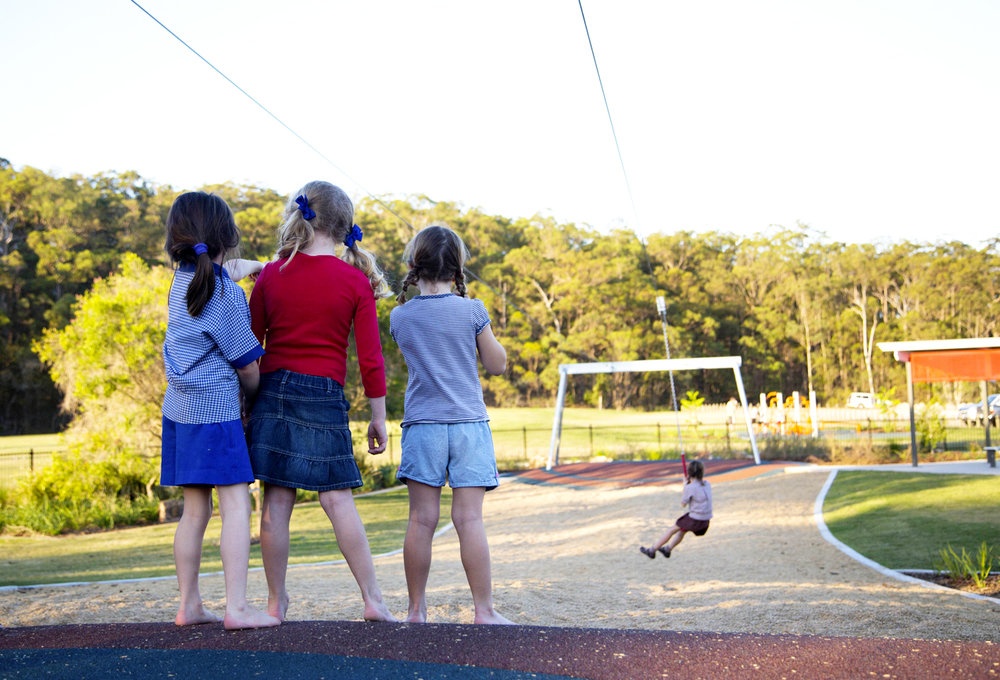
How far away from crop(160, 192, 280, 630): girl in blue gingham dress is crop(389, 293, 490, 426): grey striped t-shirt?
2.12ft

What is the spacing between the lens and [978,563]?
9.40 meters

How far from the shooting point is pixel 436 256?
4023 millimetres

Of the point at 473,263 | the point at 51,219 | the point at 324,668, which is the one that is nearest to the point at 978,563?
the point at 324,668

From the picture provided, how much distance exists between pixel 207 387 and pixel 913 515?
12.2m

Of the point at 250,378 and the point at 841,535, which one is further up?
the point at 250,378

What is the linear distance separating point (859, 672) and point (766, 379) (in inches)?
2250

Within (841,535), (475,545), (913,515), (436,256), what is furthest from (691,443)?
(436,256)

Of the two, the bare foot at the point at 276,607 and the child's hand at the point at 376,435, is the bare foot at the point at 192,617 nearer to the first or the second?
the bare foot at the point at 276,607

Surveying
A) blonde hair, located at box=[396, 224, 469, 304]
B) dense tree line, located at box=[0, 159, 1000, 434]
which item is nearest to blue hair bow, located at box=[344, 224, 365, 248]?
blonde hair, located at box=[396, 224, 469, 304]

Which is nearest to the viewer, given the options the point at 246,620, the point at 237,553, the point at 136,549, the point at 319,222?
the point at 246,620

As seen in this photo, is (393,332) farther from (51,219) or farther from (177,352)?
(51,219)

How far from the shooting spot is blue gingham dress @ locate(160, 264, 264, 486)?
350 centimetres

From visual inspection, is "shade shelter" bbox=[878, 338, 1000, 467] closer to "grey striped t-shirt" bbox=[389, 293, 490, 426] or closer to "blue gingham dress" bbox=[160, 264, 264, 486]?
"grey striped t-shirt" bbox=[389, 293, 490, 426]

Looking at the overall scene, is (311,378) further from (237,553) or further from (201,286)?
(237,553)
